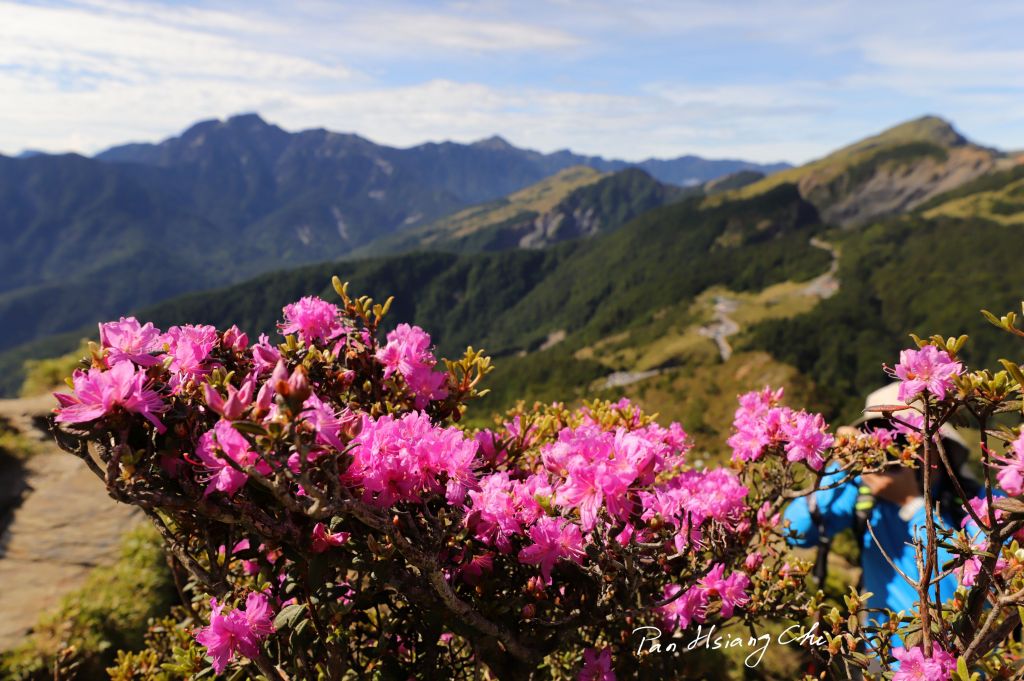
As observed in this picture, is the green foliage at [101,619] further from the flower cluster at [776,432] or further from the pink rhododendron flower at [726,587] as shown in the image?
the flower cluster at [776,432]

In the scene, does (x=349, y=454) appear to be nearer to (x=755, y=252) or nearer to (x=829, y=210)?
(x=755, y=252)

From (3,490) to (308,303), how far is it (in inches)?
394

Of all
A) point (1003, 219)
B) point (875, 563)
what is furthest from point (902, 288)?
point (875, 563)

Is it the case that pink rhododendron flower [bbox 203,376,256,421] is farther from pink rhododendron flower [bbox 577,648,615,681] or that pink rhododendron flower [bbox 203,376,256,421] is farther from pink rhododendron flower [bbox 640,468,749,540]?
pink rhododendron flower [bbox 577,648,615,681]

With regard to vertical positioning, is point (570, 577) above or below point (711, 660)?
above

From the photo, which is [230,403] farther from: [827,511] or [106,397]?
[827,511]

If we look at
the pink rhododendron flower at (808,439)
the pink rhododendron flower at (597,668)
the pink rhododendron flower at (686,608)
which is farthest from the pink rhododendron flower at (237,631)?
the pink rhododendron flower at (808,439)

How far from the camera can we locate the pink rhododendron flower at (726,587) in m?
3.10

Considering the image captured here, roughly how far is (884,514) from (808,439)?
2624 mm

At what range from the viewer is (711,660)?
429 centimetres

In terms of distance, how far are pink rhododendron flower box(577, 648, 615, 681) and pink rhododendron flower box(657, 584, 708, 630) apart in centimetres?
40

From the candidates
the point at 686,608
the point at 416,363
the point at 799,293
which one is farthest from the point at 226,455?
the point at 799,293

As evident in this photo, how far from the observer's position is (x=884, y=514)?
4871 mm

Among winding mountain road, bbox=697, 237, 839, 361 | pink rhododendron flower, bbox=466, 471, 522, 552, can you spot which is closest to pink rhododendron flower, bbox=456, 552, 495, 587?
pink rhododendron flower, bbox=466, 471, 522, 552
